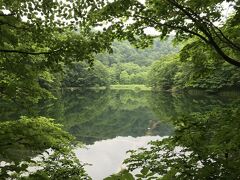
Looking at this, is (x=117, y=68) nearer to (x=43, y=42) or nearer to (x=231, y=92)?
(x=231, y=92)

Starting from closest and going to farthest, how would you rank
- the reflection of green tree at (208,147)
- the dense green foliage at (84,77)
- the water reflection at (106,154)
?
the reflection of green tree at (208,147) < the water reflection at (106,154) < the dense green foliage at (84,77)

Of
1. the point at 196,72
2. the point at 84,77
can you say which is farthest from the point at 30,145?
the point at 84,77

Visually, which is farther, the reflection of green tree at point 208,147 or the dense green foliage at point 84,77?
the dense green foliage at point 84,77

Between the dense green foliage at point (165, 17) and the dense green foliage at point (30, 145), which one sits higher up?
the dense green foliage at point (165, 17)

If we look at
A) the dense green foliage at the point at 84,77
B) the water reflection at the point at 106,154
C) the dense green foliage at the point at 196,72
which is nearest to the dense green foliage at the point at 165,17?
the dense green foliage at the point at 196,72

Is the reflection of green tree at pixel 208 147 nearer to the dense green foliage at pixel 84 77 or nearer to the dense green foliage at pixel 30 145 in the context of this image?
the dense green foliage at pixel 30 145

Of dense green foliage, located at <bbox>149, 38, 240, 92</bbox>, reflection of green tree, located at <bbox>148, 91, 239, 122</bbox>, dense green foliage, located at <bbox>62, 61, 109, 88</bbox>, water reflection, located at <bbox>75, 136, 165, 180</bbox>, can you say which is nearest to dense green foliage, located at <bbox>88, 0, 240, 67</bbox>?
dense green foliage, located at <bbox>149, 38, 240, 92</bbox>

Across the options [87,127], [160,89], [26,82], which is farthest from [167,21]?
[160,89]

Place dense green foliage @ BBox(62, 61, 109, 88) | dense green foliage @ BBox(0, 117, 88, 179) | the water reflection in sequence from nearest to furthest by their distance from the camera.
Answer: dense green foliage @ BBox(0, 117, 88, 179), the water reflection, dense green foliage @ BBox(62, 61, 109, 88)

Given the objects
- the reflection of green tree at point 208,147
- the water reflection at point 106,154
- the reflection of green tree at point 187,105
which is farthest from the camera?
the reflection of green tree at point 187,105

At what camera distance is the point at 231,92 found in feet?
171

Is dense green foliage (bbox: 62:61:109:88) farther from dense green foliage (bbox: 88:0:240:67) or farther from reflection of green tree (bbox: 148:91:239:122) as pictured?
dense green foliage (bbox: 88:0:240:67)

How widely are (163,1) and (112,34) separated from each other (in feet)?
4.43

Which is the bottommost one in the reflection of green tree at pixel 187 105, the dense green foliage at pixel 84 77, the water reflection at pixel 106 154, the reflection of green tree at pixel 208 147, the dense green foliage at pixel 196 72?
the water reflection at pixel 106 154
